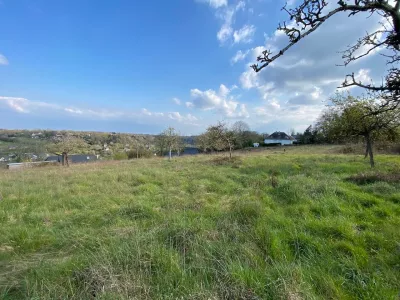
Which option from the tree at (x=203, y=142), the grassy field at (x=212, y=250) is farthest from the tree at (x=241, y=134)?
the grassy field at (x=212, y=250)

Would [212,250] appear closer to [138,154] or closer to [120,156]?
[138,154]

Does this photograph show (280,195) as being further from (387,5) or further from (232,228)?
(387,5)

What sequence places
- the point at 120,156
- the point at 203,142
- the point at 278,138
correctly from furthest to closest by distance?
the point at 278,138 < the point at 203,142 < the point at 120,156

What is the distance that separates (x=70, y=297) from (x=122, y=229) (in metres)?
2.28

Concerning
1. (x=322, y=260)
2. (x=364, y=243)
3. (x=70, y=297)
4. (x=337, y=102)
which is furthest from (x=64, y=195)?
(x=337, y=102)

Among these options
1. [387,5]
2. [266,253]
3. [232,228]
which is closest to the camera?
[387,5]

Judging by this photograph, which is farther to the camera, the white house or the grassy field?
the white house

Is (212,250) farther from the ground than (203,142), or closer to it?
closer to it

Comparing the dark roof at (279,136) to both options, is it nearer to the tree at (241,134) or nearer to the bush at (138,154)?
the tree at (241,134)

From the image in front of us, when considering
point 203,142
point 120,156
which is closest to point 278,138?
point 203,142

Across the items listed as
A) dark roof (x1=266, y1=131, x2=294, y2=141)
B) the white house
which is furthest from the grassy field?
dark roof (x1=266, y1=131, x2=294, y2=141)

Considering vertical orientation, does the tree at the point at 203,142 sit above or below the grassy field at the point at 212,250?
above

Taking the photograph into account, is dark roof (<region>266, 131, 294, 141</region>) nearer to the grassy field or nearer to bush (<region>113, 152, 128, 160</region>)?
bush (<region>113, 152, 128, 160</region>)

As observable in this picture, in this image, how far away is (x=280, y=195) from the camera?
7551 millimetres
